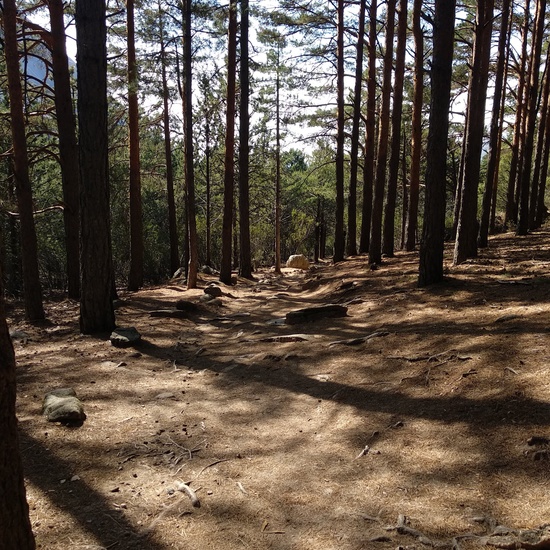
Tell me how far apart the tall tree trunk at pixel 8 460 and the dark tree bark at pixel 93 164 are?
231 inches

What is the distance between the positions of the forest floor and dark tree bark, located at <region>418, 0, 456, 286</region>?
103 centimetres

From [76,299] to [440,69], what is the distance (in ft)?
Result: 35.5

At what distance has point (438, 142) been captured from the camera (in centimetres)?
817

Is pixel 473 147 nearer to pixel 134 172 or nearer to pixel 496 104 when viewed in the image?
pixel 496 104

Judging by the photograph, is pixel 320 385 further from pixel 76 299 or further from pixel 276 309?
pixel 76 299

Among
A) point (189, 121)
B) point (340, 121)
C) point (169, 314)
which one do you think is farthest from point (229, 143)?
point (169, 314)

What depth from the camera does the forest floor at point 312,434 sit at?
9.05 feet

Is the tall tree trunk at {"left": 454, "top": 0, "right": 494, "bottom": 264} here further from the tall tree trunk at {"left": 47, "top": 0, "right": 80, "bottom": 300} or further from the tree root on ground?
the tall tree trunk at {"left": 47, "top": 0, "right": 80, "bottom": 300}

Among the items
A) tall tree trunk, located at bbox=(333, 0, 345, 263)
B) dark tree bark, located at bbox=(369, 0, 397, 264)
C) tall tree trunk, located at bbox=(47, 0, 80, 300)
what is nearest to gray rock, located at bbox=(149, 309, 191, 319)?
tall tree trunk, located at bbox=(47, 0, 80, 300)

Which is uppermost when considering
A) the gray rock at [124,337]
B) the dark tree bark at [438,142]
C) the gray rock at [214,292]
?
the dark tree bark at [438,142]

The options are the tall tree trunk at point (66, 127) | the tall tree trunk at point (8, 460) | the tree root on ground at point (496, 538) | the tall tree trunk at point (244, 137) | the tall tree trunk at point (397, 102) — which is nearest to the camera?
the tall tree trunk at point (8, 460)

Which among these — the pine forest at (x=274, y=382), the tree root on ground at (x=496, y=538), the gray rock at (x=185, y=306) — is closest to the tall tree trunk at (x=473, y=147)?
the pine forest at (x=274, y=382)

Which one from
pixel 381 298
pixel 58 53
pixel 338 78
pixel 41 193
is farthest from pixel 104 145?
pixel 41 193

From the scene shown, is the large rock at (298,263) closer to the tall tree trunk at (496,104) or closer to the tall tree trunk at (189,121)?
the tall tree trunk at (189,121)
